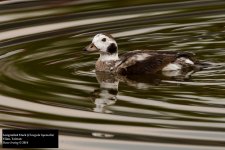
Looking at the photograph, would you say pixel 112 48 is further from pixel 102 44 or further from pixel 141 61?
pixel 141 61

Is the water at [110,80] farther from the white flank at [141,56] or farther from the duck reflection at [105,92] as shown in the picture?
the white flank at [141,56]

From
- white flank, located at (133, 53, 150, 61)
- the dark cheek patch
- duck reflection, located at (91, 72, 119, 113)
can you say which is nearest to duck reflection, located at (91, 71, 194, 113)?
duck reflection, located at (91, 72, 119, 113)

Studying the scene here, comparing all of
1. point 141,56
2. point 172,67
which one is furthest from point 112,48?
point 172,67

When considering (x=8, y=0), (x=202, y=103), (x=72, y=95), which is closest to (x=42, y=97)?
(x=72, y=95)

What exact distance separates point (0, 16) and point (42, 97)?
5105 millimetres

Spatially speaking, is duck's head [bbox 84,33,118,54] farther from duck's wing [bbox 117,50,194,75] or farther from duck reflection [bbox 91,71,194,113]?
duck reflection [bbox 91,71,194,113]

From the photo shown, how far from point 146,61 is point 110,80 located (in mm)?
578

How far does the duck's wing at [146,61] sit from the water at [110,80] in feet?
0.85

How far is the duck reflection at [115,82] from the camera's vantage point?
11.5m

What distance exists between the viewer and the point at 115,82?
12.7 meters

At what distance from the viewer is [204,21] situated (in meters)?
15.7

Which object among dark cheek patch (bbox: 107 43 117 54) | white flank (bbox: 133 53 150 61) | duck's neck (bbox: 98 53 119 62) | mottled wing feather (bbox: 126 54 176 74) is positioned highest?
dark cheek patch (bbox: 107 43 117 54)

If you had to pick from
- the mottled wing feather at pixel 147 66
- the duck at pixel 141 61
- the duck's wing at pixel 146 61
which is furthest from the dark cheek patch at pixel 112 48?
the mottled wing feather at pixel 147 66

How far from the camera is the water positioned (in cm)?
1012
